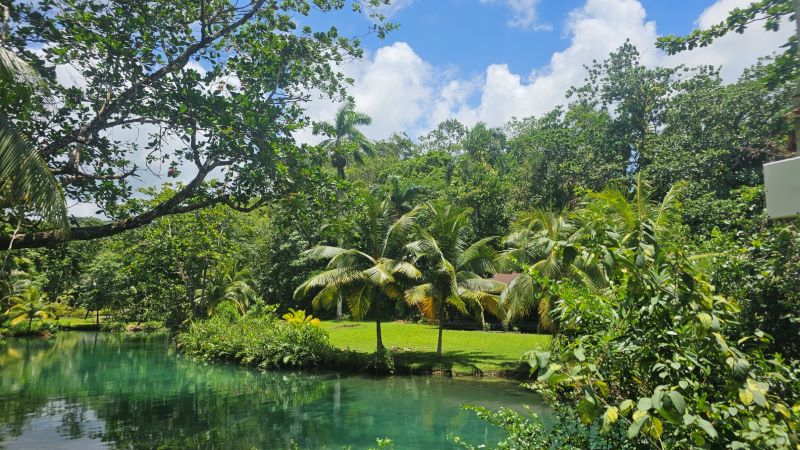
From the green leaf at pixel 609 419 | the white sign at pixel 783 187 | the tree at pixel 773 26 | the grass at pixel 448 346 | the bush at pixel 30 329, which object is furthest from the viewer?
the bush at pixel 30 329

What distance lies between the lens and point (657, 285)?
89.1 inches

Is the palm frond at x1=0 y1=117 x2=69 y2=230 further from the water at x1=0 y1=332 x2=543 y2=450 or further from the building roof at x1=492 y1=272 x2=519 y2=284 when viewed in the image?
the building roof at x1=492 y1=272 x2=519 y2=284

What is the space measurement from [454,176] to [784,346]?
27.6 m

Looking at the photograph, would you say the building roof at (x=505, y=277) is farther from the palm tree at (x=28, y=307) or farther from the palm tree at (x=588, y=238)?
the palm tree at (x=28, y=307)

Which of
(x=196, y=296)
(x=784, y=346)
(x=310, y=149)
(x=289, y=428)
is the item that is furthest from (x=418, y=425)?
(x=196, y=296)

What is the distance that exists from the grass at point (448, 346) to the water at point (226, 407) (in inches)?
31.3

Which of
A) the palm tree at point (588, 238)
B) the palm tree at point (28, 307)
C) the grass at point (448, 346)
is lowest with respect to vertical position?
the grass at point (448, 346)

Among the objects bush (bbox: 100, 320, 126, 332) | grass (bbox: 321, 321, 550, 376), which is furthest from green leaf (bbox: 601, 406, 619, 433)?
bush (bbox: 100, 320, 126, 332)

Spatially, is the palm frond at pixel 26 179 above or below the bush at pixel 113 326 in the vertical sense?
above

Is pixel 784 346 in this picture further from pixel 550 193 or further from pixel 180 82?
pixel 550 193

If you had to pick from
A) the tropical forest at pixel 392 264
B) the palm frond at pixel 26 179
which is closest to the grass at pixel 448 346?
the tropical forest at pixel 392 264

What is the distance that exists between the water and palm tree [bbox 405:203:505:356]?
265 centimetres

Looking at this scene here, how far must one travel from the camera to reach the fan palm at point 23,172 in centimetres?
479

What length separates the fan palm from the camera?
15.7 ft
